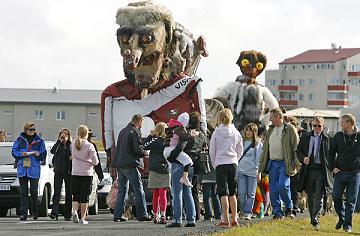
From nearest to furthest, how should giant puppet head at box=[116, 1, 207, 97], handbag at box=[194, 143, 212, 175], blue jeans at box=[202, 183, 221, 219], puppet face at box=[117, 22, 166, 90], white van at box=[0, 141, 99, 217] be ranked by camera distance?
handbag at box=[194, 143, 212, 175], blue jeans at box=[202, 183, 221, 219], puppet face at box=[117, 22, 166, 90], giant puppet head at box=[116, 1, 207, 97], white van at box=[0, 141, 99, 217]

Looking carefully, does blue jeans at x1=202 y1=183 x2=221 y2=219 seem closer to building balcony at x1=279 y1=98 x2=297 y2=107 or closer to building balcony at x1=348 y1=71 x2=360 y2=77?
building balcony at x1=348 y1=71 x2=360 y2=77

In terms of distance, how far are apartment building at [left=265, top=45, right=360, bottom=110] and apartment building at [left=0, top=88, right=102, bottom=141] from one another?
127ft

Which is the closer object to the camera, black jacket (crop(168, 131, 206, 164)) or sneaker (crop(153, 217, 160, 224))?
black jacket (crop(168, 131, 206, 164))

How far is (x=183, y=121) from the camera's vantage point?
736 inches

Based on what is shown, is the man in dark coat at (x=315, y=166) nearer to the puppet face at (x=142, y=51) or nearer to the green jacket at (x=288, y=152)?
the green jacket at (x=288, y=152)

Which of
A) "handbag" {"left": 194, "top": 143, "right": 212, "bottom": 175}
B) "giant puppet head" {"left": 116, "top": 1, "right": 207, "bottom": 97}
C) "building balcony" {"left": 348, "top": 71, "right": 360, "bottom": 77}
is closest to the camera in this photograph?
"handbag" {"left": 194, "top": 143, "right": 212, "bottom": 175}

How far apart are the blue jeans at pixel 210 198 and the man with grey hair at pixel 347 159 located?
8.65 feet

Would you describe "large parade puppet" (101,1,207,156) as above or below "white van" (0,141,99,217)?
above

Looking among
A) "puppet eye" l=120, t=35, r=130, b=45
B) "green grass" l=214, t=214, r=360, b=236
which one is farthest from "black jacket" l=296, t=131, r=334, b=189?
"puppet eye" l=120, t=35, r=130, b=45

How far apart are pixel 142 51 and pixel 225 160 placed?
490 centimetres

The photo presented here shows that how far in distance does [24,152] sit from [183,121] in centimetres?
446

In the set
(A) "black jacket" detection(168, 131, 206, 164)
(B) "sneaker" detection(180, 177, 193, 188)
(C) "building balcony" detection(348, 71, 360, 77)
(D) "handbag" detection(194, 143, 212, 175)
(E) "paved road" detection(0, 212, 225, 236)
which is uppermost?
(C) "building balcony" detection(348, 71, 360, 77)

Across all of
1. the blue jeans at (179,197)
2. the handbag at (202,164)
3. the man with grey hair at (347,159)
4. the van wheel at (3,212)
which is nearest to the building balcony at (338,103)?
the van wheel at (3,212)

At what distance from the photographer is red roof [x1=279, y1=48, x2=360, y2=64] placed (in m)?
150
